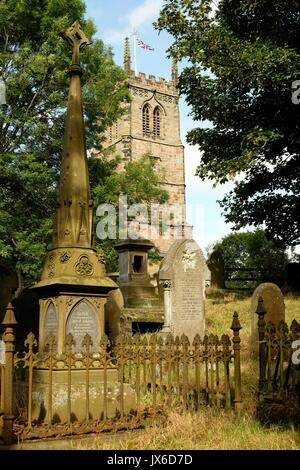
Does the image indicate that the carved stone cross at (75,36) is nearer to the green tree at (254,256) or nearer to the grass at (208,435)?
the grass at (208,435)

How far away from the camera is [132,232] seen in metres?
25.8

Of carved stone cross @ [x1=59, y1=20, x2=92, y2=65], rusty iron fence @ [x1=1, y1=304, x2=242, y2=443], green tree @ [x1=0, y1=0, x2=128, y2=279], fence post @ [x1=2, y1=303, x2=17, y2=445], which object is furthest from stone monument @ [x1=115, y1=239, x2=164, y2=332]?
fence post @ [x1=2, y1=303, x2=17, y2=445]

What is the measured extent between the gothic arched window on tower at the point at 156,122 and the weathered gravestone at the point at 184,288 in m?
41.7

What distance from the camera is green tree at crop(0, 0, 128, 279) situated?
18109 millimetres

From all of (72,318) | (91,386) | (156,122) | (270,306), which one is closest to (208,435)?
(91,386)

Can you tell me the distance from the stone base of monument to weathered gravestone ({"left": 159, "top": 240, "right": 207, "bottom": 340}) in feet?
16.5

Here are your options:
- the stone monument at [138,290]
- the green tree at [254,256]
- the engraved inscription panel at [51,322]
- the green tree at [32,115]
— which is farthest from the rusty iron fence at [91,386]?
the green tree at [254,256]

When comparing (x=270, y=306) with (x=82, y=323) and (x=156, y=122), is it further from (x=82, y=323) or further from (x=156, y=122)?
(x=156, y=122)

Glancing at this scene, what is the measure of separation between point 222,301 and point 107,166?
7928 mm

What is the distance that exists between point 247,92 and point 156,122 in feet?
119

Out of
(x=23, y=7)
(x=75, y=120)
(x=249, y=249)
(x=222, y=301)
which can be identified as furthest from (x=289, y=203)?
(x=249, y=249)

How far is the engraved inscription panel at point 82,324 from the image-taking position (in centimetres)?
759

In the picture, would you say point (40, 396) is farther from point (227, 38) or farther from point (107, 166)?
point (107, 166)

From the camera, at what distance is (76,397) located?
6895mm
